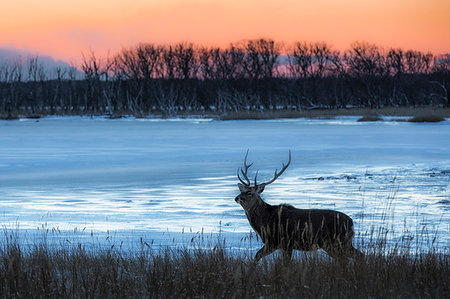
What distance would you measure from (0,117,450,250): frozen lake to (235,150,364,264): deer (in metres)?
0.27

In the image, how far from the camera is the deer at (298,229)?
5852 mm

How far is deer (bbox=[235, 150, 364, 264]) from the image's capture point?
19.2 ft

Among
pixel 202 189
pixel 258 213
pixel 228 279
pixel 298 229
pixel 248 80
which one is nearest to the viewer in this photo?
pixel 228 279

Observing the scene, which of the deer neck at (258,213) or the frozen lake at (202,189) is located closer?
the deer neck at (258,213)

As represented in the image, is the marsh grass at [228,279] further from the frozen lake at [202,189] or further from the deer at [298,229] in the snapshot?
the frozen lake at [202,189]

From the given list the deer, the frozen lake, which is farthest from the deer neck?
the frozen lake

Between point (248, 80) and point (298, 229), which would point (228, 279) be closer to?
point (298, 229)

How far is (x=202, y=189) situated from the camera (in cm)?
1409

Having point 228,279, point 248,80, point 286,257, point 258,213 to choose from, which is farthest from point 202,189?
point 248,80

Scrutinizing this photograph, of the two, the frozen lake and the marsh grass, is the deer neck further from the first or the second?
the frozen lake

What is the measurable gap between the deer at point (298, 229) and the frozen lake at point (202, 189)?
0.27 meters

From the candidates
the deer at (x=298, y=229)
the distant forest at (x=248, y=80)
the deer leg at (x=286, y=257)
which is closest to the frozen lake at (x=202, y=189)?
the deer at (x=298, y=229)

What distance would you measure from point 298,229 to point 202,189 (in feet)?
27.2

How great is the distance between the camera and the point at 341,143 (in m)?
30.3
